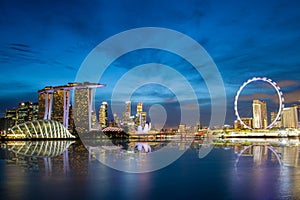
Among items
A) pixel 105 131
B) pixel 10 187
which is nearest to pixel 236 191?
pixel 10 187

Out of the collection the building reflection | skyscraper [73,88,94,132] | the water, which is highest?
skyscraper [73,88,94,132]

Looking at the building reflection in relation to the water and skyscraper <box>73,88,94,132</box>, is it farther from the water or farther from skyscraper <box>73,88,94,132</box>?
skyscraper <box>73,88,94,132</box>

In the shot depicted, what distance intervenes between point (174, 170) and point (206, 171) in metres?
1.99

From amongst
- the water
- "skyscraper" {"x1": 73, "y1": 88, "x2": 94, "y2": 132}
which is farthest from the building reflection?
"skyscraper" {"x1": 73, "y1": 88, "x2": 94, "y2": 132}

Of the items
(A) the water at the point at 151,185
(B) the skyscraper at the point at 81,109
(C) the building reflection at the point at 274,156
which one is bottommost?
(A) the water at the point at 151,185

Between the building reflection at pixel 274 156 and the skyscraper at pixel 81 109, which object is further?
the skyscraper at pixel 81 109

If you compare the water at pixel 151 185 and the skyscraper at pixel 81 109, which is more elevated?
the skyscraper at pixel 81 109

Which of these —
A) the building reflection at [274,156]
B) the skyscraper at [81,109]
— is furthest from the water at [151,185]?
the skyscraper at [81,109]

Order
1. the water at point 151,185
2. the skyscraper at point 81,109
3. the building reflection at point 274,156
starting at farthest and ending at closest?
the skyscraper at point 81,109, the building reflection at point 274,156, the water at point 151,185

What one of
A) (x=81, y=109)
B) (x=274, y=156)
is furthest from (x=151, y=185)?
(x=81, y=109)

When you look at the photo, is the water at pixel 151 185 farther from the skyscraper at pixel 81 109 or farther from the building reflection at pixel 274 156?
the skyscraper at pixel 81 109

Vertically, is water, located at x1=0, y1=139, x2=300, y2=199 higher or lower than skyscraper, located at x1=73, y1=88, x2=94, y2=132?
lower

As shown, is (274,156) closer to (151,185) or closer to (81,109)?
(151,185)

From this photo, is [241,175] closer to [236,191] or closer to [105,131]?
[236,191]
